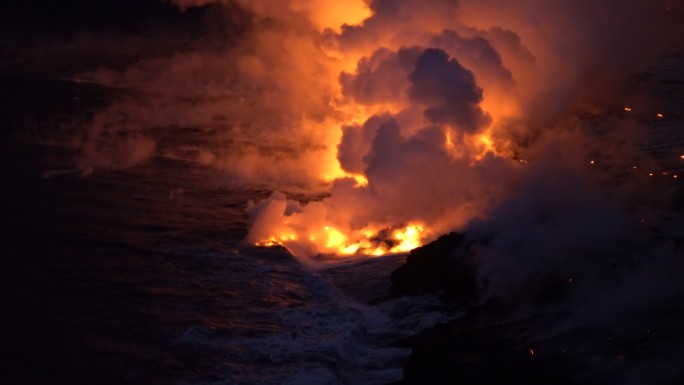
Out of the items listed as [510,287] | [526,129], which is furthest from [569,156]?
[510,287]

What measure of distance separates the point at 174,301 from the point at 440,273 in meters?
4.61

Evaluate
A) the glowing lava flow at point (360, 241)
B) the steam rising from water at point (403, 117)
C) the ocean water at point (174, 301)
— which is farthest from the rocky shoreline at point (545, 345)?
the glowing lava flow at point (360, 241)

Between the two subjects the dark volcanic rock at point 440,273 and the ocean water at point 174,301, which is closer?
the ocean water at point 174,301

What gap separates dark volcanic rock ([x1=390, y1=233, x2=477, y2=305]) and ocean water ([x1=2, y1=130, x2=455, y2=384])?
1.13 ft

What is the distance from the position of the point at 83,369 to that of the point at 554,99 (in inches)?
816

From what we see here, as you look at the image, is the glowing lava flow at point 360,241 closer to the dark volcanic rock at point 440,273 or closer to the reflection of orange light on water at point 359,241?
the reflection of orange light on water at point 359,241

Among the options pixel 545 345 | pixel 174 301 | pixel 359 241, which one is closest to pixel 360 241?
pixel 359 241

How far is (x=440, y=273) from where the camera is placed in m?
15.7

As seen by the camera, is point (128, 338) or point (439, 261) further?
point (439, 261)

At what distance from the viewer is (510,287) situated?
1444 cm

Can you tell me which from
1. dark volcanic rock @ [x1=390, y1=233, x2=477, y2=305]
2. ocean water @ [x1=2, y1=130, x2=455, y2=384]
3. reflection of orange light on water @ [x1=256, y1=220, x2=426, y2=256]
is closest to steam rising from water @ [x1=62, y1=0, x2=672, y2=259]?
reflection of orange light on water @ [x1=256, y1=220, x2=426, y2=256]

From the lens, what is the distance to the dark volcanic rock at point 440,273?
15000 mm

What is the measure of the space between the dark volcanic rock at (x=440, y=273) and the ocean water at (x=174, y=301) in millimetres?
345

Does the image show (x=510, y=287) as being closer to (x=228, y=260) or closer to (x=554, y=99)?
(x=228, y=260)
